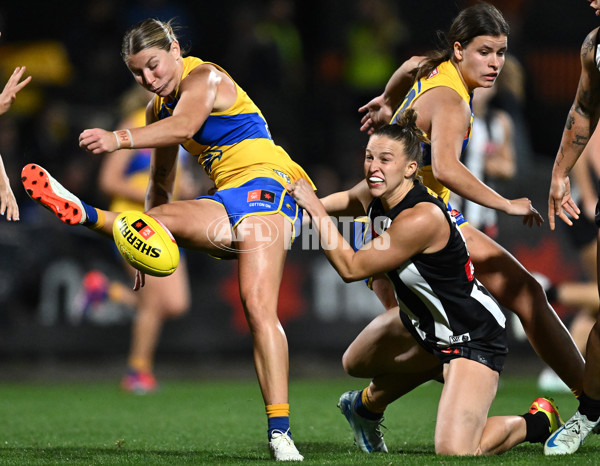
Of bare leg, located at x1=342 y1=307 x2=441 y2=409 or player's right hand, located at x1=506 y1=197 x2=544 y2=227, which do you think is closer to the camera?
player's right hand, located at x1=506 y1=197 x2=544 y2=227

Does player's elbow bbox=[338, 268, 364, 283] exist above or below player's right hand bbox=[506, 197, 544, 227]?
below

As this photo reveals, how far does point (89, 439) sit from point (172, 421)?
917mm

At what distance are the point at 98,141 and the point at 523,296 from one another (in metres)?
2.29

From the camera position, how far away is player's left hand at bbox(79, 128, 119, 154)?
419cm

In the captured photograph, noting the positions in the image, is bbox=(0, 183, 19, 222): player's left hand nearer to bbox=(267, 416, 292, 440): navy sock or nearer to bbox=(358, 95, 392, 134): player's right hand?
bbox=(267, 416, 292, 440): navy sock

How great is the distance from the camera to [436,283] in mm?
4438

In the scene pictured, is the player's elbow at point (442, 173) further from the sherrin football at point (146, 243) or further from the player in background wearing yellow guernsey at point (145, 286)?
the player in background wearing yellow guernsey at point (145, 286)

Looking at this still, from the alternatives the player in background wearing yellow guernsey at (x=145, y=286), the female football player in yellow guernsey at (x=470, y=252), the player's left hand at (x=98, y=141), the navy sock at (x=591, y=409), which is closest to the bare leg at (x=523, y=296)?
→ the female football player in yellow guernsey at (x=470, y=252)

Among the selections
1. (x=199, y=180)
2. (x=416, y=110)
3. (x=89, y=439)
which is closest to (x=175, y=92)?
(x=416, y=110)

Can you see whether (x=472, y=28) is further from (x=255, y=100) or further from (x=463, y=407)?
(x=255, y=100)

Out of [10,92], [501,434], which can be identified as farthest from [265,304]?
[10,92]

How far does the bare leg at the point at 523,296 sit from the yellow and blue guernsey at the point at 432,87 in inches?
12.6

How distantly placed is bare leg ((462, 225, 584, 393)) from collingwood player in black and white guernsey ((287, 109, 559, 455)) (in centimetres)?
29

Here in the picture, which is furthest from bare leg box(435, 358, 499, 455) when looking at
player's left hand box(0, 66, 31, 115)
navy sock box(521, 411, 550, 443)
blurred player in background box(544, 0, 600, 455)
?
player's left hand box(0, 66, 31, 115)
